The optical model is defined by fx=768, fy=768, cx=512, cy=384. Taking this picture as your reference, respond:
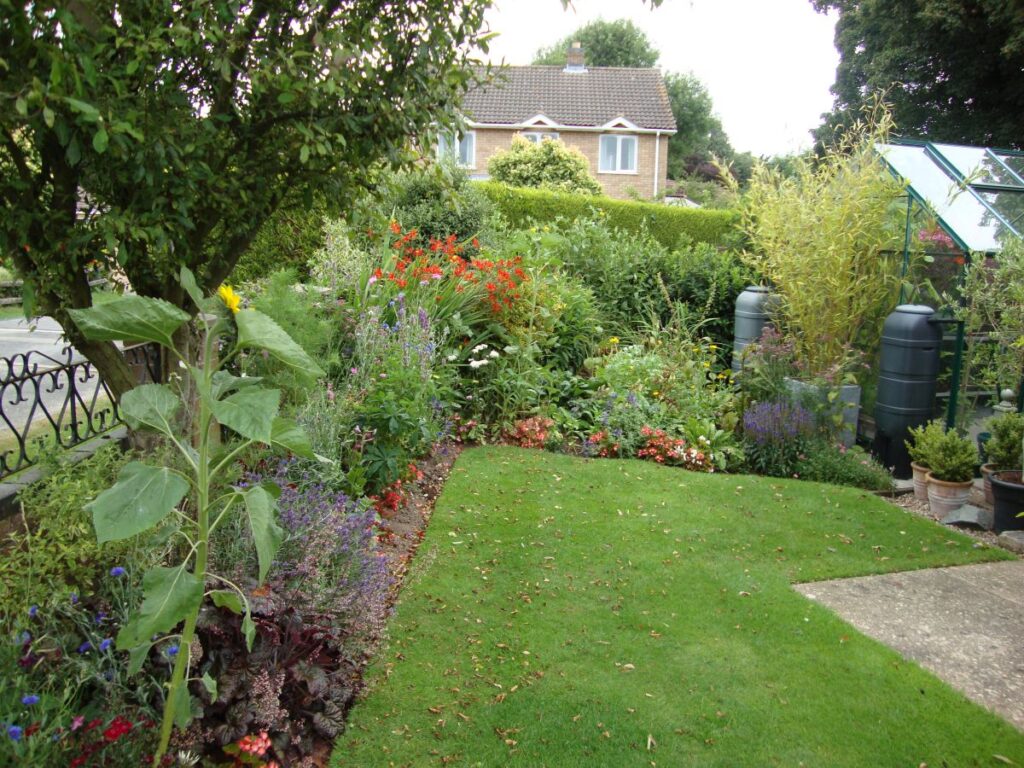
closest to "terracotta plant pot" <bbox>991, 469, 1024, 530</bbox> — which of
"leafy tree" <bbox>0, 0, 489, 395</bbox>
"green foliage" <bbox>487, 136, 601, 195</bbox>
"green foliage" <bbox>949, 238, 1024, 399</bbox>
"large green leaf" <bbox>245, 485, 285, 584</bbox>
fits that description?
"green foliage" <bbox>949, 238, 1024, 399</bbox>

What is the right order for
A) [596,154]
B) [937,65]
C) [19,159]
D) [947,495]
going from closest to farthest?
1. [19,159]
2. [947,495]
3. [937,65]
4. [596,154]

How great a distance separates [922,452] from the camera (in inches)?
244

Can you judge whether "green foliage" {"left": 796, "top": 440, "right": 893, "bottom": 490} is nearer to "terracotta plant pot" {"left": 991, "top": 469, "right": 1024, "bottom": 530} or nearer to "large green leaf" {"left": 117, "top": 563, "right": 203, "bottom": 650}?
"terracotta plant pot" {"left": 991, "top": 469, "right": 1024, "bottom": 530}

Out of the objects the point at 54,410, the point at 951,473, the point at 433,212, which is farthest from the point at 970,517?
the point at 54,410

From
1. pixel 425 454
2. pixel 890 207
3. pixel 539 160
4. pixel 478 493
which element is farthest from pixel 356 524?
pixel 539 160

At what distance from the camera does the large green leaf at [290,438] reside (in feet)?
7.20

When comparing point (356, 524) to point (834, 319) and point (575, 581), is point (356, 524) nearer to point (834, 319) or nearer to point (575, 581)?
point (575, 581)

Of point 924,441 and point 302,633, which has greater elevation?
point 302,633

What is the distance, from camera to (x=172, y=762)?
231 cm

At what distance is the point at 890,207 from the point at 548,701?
20.7 feet

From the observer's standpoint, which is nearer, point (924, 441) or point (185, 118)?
point (185, 118)

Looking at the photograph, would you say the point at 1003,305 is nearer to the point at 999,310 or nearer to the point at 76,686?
the point at 999,310

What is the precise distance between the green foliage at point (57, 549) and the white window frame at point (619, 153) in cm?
2932

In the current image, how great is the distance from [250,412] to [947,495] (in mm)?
5697
